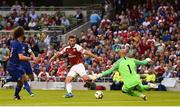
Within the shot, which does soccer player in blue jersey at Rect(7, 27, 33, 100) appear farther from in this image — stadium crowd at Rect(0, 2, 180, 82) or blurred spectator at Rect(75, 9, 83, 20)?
blurred spectator at Rect(75, 9, 83, 20)

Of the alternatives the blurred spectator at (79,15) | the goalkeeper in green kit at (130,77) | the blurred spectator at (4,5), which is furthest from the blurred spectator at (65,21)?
the goalkeeper in green kit at (130,77)

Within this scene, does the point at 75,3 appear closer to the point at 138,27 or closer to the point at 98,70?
the point at 138,27

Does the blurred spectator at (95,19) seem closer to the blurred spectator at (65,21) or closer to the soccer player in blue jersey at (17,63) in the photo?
the blurred spectator at (65,21)

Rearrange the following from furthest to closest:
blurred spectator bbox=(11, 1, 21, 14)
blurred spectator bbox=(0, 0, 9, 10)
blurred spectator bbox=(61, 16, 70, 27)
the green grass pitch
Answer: blurred spectator bbox=(0, 0, 9, 10) → blurred spectator bbox=(11, 1, 21, 14) → blurred spectator bbox=(61, 16, 70, 27) → the green grass pitch

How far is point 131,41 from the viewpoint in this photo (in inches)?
1599

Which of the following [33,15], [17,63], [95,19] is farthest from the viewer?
[33,15]

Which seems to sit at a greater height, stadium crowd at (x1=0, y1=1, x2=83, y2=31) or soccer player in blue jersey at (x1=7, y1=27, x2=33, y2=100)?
stadium crowd at (x1=0, y1=1, x2=83, y2=31)

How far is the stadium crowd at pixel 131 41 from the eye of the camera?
125 ft

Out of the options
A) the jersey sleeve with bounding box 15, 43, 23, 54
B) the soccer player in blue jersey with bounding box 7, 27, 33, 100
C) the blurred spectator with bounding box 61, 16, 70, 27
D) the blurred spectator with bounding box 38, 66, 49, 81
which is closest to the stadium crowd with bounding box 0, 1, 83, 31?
the blurred spectator with bounding box 61, 16, 70, 27

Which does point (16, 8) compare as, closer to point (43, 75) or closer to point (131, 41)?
point (43, 75)

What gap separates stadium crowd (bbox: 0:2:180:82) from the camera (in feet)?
125

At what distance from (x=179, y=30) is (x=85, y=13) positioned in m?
8.29

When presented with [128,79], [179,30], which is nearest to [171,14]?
[179,30]

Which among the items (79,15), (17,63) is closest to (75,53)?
(17,63)
